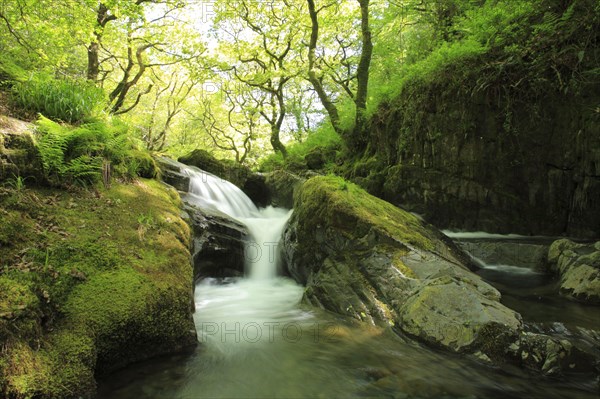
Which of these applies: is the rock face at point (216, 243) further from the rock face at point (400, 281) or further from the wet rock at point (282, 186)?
the wet rock at point (282, 186)

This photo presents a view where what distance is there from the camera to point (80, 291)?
9.74 feet

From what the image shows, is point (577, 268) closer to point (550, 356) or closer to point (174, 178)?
point (550, 356)

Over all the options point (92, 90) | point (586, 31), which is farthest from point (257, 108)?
point (586, 31)

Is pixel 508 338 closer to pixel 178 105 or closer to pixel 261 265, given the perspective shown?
pixel 261 265

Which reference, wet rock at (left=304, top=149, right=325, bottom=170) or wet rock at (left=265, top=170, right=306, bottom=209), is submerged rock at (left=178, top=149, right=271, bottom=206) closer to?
wet rock at (left=265, top=170, right=306, bottom=209)

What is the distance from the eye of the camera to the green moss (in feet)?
17.6

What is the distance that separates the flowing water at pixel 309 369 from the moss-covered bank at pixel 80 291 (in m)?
0.28

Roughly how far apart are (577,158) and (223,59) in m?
16.5

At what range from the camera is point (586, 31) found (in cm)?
625

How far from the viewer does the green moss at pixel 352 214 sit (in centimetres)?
537

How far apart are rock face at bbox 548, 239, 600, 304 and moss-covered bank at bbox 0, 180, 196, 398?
5.37m

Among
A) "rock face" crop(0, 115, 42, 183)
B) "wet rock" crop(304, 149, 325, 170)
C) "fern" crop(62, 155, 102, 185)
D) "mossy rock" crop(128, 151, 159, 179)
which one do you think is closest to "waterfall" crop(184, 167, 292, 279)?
"mossy rock" crop(128, 151, 159, 179)

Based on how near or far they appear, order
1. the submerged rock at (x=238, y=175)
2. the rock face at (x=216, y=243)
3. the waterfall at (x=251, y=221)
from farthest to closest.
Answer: the submerged rock at (x=238, y=175) < the waterfall at (x=251, y=221) < the rock face at (x=216, y=243)

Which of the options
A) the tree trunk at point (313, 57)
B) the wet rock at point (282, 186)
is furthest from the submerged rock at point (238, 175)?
the tree trunk at point (313, 57)
